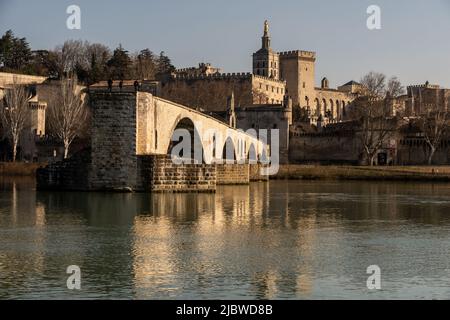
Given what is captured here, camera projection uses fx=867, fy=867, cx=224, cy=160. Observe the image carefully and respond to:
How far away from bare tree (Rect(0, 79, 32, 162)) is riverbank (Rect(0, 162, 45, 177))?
155 inches

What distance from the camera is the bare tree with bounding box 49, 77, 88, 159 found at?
66.8 metres

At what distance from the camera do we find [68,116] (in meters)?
66.8

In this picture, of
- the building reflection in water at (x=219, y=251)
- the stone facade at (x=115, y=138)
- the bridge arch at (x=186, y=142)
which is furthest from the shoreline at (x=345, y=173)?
the building reflection in water at (x=219, y=251)

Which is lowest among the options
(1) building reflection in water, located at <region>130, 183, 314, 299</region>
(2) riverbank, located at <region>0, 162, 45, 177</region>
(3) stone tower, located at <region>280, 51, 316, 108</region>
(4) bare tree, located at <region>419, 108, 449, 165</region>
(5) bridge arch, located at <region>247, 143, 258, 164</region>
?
(1) building reflection in water, located at <region>130, 183, 314, 299</region>

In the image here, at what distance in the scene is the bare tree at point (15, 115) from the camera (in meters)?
67.5

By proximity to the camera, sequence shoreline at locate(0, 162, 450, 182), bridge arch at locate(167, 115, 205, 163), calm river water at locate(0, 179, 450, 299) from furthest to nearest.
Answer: shoreline at locate(0, 162, 450, 182) < bridge arch at locate(167, 115, 205, 163) < calm river water at locate(0, 179, 450, 299)

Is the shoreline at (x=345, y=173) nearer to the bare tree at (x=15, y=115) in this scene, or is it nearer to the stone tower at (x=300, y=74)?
the bare tree at (x=15, y=115)

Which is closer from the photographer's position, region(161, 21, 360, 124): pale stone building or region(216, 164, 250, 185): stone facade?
region(216, 164, 250, 185): stone facade

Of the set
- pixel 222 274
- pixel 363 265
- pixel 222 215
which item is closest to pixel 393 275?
pixel 363 265

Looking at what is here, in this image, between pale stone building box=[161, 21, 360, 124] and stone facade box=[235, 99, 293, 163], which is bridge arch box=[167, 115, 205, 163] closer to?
stone facade box=[235, 99, 293, 163]

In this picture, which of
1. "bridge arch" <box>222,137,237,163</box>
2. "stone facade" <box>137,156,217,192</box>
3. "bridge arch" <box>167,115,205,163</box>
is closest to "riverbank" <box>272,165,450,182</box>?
"bridge arch" <box>222,137,237,163</box>

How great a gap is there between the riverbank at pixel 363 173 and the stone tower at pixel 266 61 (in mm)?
58809
